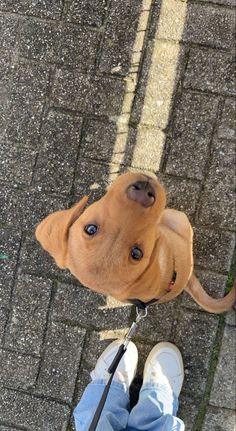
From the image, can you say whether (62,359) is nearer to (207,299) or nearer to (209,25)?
(207,299)

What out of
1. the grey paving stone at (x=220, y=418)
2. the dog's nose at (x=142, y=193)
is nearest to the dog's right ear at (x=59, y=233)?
the dog's nose at (x=142, y=193)

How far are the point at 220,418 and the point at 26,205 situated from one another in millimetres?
2017

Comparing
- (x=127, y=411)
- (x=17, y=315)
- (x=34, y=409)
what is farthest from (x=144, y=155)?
(x=34, y=409)

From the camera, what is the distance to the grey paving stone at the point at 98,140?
3635 millimetres

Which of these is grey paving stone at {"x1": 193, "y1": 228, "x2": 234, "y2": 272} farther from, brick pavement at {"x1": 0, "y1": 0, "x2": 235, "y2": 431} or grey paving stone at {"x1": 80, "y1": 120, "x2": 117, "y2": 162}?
grey paving stone at {"x1": 80, "y1": 120, "x2": 117, "y2": 162}

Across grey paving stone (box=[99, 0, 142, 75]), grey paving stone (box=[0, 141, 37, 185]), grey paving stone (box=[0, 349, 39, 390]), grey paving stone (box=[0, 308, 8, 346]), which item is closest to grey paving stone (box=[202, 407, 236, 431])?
grey paving stone (box=[0, 349, 39, 390])

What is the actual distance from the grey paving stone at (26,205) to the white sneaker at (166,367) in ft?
3.97

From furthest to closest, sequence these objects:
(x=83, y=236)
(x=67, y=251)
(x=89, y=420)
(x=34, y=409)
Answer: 1. (x=34, y=409)
2. (x=89, y=420)
3. (x=67, y=251)
4. (x=83, y=236)

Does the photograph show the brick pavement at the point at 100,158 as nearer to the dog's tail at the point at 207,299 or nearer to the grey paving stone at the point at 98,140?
the grey paving stone at the point at 98,140

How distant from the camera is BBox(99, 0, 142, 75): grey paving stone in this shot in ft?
11.8

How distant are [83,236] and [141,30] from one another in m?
1.81

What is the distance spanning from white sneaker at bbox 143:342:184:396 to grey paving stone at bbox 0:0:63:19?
245 cm

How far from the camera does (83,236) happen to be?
244 centimetres

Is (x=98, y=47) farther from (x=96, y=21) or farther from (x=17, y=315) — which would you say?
(x=17, y=315)
